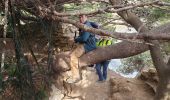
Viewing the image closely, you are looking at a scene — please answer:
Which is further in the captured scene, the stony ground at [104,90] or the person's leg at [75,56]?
the stony ground at [104,90]

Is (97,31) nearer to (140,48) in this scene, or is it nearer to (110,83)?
(140,48)

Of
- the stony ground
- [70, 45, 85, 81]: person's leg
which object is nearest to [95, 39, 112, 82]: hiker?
the stony ground

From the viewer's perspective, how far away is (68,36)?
7.47 m

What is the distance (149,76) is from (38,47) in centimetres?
233

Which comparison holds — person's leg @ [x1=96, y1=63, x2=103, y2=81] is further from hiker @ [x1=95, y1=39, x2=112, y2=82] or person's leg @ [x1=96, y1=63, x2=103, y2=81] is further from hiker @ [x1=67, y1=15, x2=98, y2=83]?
hiker @ [x1=67, y1=15, x2=98, y2=83]

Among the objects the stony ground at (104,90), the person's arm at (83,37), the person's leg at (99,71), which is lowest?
the stony ground at (104,90)

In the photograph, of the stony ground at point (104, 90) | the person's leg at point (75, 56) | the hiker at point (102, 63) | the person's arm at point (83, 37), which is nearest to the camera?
the person's arm at point (83, 37)

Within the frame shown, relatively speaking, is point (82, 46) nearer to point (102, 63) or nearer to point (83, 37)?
point (83, 37)

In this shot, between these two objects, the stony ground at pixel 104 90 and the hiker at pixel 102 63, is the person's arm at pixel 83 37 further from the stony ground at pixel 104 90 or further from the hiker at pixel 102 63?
the stony ground at pixel 104 90

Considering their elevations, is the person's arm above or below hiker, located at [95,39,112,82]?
above

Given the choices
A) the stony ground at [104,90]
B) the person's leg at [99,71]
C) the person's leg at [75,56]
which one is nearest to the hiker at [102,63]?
the person's leg at [99,71]

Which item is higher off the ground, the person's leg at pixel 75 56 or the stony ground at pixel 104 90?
the person's leg at pixel 75 56

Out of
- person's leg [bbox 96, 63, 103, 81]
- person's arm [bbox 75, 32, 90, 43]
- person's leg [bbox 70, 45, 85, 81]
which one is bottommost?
person's leg [bbox 96, 63, 103, 81]

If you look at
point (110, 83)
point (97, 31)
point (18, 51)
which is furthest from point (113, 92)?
point (97, 31)
